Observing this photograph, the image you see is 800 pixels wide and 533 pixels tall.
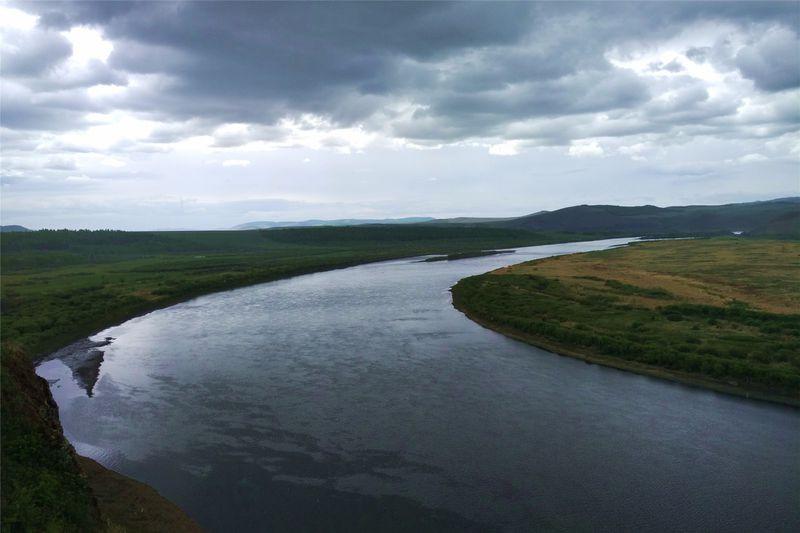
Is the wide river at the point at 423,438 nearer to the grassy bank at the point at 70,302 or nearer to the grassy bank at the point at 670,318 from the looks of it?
the grassy bank at the point at 670,318

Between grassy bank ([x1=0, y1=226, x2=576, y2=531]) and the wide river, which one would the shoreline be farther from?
grassy bank ([x1=0, y1=226, x2=576, y2=531])

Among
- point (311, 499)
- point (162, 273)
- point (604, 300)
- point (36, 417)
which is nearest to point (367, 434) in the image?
point (311, 499)

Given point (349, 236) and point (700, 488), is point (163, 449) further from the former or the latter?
point (349, 236)

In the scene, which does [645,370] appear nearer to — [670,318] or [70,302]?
[670,318]

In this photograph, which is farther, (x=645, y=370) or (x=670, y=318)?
(x=670, y=318)

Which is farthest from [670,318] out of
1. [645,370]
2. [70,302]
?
[70,302]

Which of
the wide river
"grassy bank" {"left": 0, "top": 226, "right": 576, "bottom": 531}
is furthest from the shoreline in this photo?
"grassy bank" {"left": 0, "top": 226, "right": 576, "bottom": 531}
